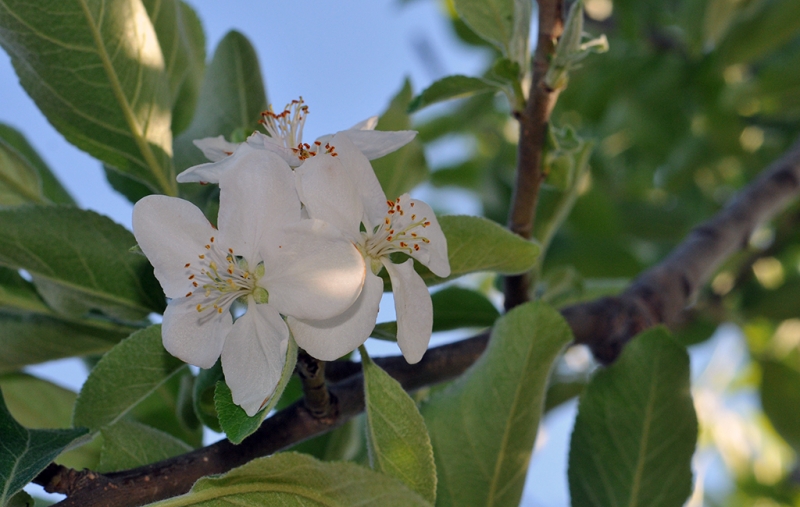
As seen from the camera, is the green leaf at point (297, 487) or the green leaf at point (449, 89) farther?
the green leaf at point (449, 89)

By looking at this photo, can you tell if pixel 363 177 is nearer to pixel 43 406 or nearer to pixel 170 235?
pixel 170 235

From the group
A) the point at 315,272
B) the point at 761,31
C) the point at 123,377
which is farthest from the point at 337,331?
the point at 761,31

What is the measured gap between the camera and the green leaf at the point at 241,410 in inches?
22.8

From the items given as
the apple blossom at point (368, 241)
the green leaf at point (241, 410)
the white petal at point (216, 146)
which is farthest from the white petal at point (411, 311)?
the white petal at point (216, 146)

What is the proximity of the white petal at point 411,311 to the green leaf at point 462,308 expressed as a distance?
1.22 feet

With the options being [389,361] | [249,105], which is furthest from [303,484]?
[249,105]

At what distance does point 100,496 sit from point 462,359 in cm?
46

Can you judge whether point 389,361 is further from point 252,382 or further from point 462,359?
point 252,382

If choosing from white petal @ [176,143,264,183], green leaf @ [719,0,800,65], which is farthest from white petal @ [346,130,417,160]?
green leaf @ [719,0,800,65]

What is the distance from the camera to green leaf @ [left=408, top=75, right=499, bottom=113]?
0.83 m

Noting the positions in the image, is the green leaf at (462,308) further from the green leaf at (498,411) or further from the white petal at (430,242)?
the white petal at (430,242)

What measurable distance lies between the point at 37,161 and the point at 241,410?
0.75 meters

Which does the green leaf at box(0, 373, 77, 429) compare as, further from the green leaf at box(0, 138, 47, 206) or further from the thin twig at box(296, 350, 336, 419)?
the thin twig at box(296, 350, 336, 419)

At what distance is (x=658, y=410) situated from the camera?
96 centimetres
